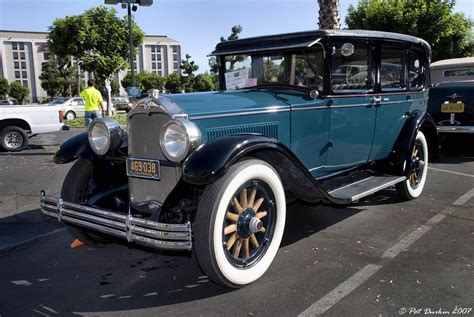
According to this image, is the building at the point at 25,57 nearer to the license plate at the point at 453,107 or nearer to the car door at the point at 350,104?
the license plate at the point at 453,107

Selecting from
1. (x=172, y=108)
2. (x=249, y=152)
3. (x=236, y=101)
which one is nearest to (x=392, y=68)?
(x=236, y=101)

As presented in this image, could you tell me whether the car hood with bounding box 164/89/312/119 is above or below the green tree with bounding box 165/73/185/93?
below

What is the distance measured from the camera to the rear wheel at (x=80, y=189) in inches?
143

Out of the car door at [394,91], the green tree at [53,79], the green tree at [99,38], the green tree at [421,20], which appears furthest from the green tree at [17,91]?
the car door at [394,91]

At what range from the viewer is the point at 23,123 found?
34.5 ft

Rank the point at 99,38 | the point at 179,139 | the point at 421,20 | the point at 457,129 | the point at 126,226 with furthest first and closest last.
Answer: the point at 99,38 → the point at 421,20 → the point at 457,129 → the point at 179,139 → the point at 126,226

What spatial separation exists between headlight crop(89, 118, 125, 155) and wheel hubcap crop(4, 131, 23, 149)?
25.9ft

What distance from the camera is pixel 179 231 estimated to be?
103 inches

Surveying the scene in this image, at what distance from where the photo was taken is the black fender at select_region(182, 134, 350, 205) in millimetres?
2697

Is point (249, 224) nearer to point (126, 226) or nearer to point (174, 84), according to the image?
point (126, 226)

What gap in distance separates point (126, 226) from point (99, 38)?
24380 millimetres

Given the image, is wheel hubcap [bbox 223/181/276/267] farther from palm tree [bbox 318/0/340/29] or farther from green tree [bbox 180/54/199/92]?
green tree [bbox 180/54/199/92]

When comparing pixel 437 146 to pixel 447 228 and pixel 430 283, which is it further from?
pixel 430 283

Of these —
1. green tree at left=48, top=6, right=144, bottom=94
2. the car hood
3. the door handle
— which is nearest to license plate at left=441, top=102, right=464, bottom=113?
the door handle
